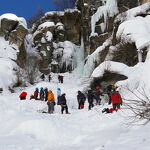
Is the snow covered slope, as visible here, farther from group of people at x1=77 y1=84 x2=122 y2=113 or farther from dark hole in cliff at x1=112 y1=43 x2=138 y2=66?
group of people at x1=77 y1=84 x2=122 y2=113

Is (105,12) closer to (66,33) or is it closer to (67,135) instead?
(66,33)

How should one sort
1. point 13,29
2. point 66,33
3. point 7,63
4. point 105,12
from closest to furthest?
1. point 7,63
2. point 105,12
3. point 13,29
4. point 66,33

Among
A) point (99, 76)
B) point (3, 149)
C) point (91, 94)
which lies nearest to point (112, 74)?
point (99, 76)

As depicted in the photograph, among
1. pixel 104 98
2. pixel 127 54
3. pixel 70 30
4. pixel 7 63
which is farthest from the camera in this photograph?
pixel 70 30

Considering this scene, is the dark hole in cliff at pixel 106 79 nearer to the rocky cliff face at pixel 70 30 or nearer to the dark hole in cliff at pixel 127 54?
the dark hole in cliff at pixel 127 54

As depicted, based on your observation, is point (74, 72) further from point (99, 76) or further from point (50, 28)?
point (99, 76)

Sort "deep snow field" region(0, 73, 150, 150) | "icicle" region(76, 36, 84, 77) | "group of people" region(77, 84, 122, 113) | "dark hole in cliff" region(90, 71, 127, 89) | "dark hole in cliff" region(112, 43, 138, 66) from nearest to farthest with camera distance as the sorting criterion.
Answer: "deep snow field" region(0, 73, 150, 150)
"group of people" region(77, 84, 122, 113)
"dark hole in cliff" region(90, 71, 127, 89)
"dark hole in cliff" region(112, 43, 138, 66)
"icicle" region(76, 36, 84, 77)

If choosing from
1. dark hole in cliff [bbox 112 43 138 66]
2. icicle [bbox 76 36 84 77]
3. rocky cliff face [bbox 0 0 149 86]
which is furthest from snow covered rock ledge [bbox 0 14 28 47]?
dark hole in cliff [bbox 112 43 138 66]

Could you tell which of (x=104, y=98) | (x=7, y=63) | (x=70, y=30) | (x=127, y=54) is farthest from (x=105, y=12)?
(x=104, y=98)

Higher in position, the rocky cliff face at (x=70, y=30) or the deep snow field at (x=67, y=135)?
the rocky cliff face at (x=70, y=30)

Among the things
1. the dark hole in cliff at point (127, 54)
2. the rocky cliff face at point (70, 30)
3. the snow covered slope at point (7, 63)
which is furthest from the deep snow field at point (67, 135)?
the rocky cliff face at point (70, 30)

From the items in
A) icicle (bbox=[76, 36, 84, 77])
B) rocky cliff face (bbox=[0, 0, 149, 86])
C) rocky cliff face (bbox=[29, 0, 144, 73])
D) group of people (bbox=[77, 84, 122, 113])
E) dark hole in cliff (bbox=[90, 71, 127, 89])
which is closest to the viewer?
group of people (bbox=[77, 84, 122, 113])

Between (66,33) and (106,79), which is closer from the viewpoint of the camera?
(106,79)

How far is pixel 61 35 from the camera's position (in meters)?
38.6
